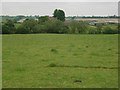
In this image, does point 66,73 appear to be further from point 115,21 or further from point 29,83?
point 115,21

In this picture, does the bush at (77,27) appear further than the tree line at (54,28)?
Yes

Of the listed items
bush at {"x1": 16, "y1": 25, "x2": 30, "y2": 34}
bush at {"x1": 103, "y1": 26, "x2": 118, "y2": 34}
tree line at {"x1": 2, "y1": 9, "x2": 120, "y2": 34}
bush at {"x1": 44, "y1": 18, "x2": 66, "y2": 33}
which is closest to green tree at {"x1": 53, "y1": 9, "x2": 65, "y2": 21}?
tree line at {"x1": 2, "y1": 9, "x2": 120, "y2": 34}

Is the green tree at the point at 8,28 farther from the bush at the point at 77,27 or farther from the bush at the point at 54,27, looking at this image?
the bush at the point at 77,27

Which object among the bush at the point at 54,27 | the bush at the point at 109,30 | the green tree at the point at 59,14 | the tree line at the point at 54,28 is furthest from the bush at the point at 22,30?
the green tree at the point at 59,14

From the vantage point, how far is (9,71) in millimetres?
16328

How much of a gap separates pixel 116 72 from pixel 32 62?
19.2ft

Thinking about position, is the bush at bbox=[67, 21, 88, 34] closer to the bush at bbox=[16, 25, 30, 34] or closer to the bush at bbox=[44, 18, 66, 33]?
the bush at bbox=[44, 18, 66, 33]

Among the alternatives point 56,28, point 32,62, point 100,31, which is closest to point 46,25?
point 56,28

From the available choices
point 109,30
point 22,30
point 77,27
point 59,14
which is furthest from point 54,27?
point 59,14

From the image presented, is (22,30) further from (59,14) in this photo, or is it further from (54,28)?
(59,14)

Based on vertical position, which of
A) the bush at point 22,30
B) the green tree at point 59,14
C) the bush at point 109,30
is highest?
the green tree at point 59,14

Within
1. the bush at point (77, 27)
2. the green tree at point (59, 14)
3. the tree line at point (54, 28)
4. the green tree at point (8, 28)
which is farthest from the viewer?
the green tree at point (59, 14)

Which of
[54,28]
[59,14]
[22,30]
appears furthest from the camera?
[59,14]

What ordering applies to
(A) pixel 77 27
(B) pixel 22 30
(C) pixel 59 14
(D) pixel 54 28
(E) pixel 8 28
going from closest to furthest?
(E) pixel 8 28 → (B) pixel 22 30 → (D) pixel 54 28 → (A) pixel 77 27 → (C) pixel 59 14
